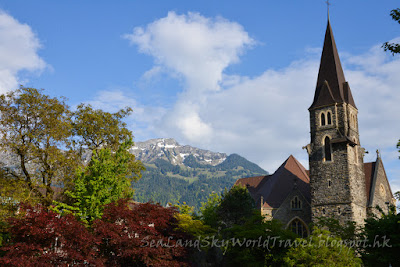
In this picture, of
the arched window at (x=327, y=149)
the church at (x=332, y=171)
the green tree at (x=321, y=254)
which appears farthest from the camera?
the arched window at (x=327, y=149)

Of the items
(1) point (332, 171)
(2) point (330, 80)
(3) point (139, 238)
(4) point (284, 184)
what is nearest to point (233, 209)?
(1) point (332, 171)

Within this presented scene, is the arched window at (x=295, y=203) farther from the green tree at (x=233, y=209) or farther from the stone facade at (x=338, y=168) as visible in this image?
the green tree at (x=233, y=209)

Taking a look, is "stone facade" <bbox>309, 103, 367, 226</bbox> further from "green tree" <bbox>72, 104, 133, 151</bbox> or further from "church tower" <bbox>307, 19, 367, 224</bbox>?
"green tree" <bbox>72, 104, 133, 151</bbox>

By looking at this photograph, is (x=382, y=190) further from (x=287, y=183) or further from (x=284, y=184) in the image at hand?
(x=284, y=184)

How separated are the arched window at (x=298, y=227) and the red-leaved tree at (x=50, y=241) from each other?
87.0ft

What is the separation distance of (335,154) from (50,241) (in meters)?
27.5

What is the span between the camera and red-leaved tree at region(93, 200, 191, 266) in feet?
58.4

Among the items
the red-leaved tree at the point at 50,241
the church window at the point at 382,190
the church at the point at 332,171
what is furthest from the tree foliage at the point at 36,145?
the church window at the point at 382,190

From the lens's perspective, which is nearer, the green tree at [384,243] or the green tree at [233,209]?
the green tree at [384,243]

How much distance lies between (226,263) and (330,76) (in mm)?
21121

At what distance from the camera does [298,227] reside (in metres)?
39.2

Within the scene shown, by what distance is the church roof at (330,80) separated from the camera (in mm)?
38250

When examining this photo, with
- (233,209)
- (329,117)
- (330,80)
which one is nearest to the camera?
(233,209)

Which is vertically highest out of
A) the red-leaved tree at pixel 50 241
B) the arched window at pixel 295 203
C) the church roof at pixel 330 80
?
the church roof at pixel 330 80
